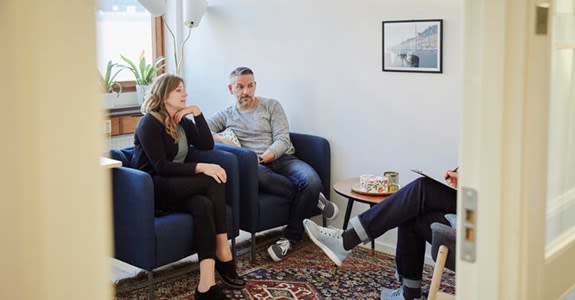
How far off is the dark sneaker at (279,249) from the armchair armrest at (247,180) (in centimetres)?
17

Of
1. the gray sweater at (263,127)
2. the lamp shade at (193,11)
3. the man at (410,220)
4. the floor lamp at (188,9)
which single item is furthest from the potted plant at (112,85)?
the man at (410,220)

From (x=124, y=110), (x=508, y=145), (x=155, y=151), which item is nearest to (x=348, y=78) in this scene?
(x=155, y=151)

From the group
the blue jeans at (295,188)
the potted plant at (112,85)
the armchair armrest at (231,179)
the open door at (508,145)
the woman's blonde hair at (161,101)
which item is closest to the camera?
the open door at (508,145)

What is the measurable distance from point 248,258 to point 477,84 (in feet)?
9.85

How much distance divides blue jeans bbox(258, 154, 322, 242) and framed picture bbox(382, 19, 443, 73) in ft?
2.67

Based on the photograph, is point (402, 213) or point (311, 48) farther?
point (311, 48)

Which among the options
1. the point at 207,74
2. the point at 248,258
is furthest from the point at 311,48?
the point at 248,258

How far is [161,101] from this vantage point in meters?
3.56

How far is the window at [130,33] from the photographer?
5.00 m

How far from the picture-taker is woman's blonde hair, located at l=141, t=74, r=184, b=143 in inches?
139

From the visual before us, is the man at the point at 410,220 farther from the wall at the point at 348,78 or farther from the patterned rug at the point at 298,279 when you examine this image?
the wall at the point at 348,78

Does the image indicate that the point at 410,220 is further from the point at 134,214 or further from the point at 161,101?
the point at 161,101

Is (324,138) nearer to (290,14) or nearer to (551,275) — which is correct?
(290,14)

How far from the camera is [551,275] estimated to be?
4.19ft
